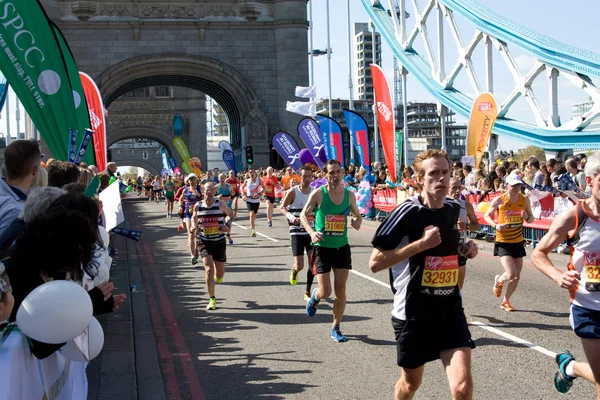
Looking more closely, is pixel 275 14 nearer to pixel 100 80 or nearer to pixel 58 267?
pixel 100 80

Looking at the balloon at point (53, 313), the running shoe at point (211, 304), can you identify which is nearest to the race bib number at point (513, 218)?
the running shoe at point (211, 304)

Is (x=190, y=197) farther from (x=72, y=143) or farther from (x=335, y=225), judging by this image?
(x=335, y=225)

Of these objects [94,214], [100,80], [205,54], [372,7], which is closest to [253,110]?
[205,54]

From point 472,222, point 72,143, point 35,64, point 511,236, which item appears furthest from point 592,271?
point 72,143

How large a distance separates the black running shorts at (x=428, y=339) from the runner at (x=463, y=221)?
0.56 m

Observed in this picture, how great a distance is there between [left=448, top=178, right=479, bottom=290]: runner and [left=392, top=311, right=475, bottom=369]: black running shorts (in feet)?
1.83

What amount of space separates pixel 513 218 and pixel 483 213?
27.0ft

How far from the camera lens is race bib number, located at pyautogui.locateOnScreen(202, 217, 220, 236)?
11.2 m

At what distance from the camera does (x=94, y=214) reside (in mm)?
3980

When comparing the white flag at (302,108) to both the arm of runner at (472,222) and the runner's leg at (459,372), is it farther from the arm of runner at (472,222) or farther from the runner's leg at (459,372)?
the runner's leg at (459,372)

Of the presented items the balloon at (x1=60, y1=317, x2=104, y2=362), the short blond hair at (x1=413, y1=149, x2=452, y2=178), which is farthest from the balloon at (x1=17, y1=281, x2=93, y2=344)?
the short blond hair at (x1=413, y1=149, x2=452, y2=178)

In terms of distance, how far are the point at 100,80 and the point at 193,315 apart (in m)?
38.2

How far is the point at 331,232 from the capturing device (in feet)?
30.0

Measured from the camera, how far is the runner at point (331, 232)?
898 cm
